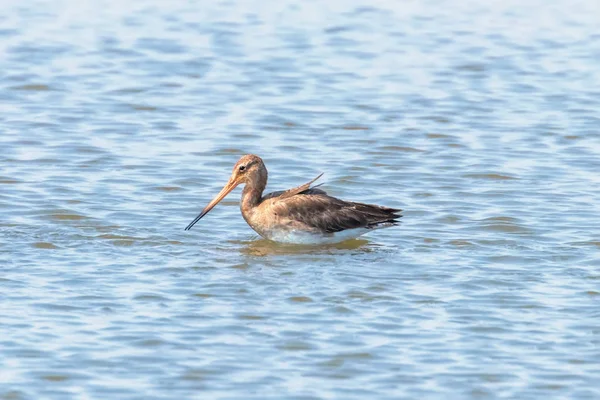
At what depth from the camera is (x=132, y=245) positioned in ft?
44.1

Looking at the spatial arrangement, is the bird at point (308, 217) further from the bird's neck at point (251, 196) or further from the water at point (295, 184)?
the water at point (295, 184)

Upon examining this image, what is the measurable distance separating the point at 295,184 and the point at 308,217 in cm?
241

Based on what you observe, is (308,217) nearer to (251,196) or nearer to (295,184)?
(251,196)

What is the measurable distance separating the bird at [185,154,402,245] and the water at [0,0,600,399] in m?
0.21

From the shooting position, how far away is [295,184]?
16234 millimetres

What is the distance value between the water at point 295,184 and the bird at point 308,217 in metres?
0.21

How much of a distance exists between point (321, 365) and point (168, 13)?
17414 mm

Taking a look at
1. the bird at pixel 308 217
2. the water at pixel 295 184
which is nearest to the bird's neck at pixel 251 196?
the bird at pixel 308 217

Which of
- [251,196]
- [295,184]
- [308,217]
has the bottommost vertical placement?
[295,184]

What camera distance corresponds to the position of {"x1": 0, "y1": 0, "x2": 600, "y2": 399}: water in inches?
403

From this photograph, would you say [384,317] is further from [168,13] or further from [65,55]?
[168,13]

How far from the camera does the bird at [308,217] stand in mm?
13859

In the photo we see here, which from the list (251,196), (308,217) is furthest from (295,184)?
(308,217)

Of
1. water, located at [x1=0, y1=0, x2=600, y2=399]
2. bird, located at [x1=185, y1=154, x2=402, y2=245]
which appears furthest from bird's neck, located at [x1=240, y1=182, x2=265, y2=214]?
water, located at [x1=0, y1=0, x2=600, y2=399]
